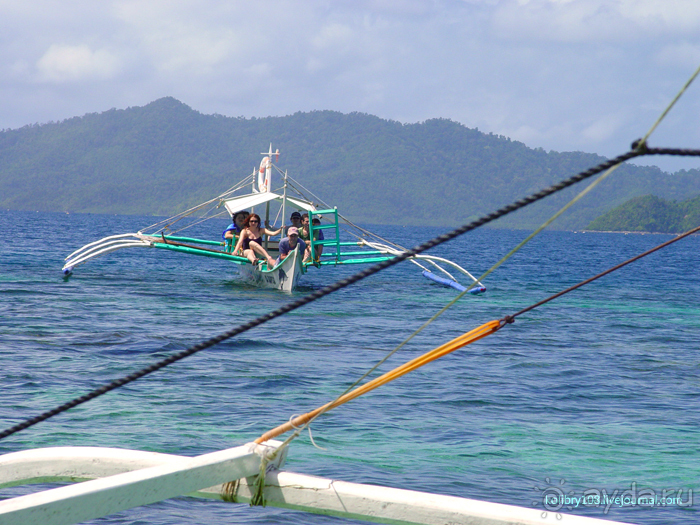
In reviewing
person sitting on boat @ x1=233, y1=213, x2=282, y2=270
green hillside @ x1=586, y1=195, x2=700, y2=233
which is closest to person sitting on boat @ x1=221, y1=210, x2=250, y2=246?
person sitting on boat @ x1=233, y1=213, x2=282, y2=270

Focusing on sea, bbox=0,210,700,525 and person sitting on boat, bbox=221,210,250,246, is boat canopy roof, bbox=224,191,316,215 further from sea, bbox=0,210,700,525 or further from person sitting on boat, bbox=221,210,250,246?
sea, bbox=0,210,700,525

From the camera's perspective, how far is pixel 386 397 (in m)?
7.68

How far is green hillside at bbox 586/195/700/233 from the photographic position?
15425 cm

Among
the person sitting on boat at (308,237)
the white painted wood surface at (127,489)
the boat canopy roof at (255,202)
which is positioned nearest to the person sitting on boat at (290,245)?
the person sitting on boat at (308,237)

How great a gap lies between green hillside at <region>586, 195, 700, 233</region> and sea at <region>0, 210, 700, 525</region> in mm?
149604

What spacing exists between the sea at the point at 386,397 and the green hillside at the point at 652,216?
14960 centimetres

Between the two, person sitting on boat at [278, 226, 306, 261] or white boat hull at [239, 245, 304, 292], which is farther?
white boat hull at [239, 245, 304, 292]

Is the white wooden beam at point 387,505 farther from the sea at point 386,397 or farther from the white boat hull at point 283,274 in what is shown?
the white boat hull at point 283,274

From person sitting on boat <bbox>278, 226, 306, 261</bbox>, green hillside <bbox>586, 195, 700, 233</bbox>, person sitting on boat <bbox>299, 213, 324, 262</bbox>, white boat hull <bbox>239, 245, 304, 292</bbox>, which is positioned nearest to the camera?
person sitting on boat <bbox>278, 226, 306, 261</bbox>

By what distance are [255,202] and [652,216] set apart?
154 meters

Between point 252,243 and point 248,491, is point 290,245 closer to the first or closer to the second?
point 252,243

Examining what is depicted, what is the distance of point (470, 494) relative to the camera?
199 inches

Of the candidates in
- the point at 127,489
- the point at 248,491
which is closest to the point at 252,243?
the point at 248,491

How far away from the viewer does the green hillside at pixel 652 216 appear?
6073 inches
